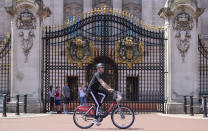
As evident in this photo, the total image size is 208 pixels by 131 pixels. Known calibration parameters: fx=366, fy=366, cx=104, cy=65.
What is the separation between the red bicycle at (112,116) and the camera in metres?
10.4

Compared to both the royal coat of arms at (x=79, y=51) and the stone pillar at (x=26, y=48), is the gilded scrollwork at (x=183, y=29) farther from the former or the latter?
the stone pillar at (x=26, y=48)

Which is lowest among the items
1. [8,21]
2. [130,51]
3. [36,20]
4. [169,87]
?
[169,87]

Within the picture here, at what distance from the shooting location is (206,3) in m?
38.8

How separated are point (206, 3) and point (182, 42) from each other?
76.8 ft

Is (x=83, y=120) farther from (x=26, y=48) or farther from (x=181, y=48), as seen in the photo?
(x=181, y=48)

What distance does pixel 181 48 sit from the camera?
17141 millimetres

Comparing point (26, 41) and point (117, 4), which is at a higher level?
point (117, 4)

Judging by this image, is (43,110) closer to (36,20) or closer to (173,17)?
(36,20)

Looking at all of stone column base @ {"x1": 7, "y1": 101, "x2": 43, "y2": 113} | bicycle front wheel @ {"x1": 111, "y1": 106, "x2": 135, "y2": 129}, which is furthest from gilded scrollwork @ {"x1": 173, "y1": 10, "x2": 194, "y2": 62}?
bicycle front wheel @ {"x1": 111, "y1": 106, "x2": 135, "y2": 129}

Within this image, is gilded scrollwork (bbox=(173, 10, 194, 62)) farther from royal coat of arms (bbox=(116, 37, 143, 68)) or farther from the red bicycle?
the red bicycle

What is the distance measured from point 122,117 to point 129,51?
25.1ft

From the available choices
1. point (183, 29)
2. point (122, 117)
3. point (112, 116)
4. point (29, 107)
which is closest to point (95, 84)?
point (112, 116)

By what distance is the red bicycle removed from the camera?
10.4 m

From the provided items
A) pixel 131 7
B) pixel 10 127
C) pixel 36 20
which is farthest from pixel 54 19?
pixel 10 127
